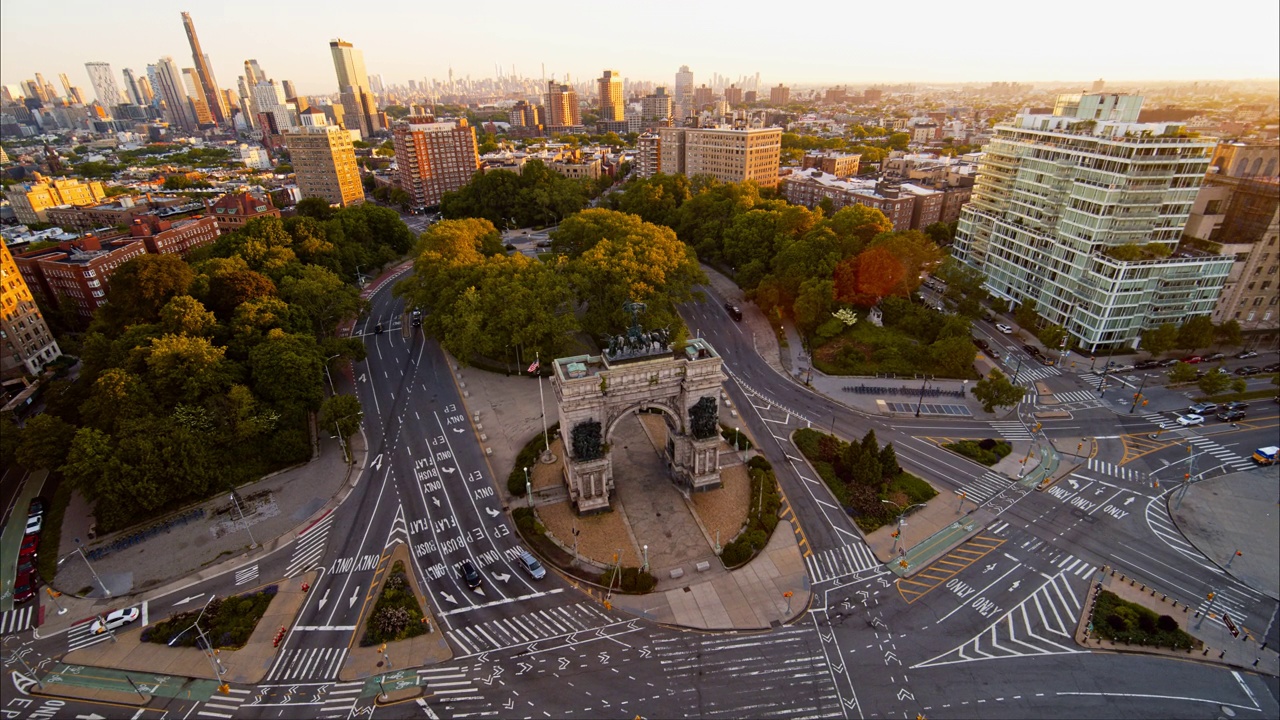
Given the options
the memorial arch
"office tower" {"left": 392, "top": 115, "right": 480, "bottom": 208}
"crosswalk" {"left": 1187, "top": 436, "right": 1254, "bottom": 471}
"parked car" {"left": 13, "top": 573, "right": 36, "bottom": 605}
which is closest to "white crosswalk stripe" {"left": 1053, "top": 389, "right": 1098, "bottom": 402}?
"crosswalk" {"left": 1187, "top": 436, "right": 1254, "bottom": 471}

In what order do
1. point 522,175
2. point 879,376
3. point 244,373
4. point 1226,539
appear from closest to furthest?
point 1226,539
point 244,373
point 879,376
point 522,175

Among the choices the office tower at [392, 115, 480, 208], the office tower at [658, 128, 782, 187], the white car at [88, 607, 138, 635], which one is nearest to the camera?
the white car at [88, 607, 138, 635]

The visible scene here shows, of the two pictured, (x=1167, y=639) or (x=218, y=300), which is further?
(x=218, y=300)

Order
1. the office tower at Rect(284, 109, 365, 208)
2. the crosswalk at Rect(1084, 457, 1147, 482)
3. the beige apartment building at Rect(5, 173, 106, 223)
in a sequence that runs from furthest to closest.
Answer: the office tower at Rect(284, 109, 365, 208), the beige apartment building at Rect(5, 173, 106, 223), the crosswalk at Rect(1084, 457, 1147, 482)

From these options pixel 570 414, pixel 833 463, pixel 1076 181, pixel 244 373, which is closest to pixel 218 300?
pixel 244 373

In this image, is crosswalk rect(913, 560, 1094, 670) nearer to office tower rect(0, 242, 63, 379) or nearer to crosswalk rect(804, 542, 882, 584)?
crosswalk rect(804, 542, 882, 584)

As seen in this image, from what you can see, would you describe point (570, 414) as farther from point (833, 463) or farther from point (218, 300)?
point (218, 300)

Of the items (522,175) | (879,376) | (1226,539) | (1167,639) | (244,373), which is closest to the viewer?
(1167,639)
